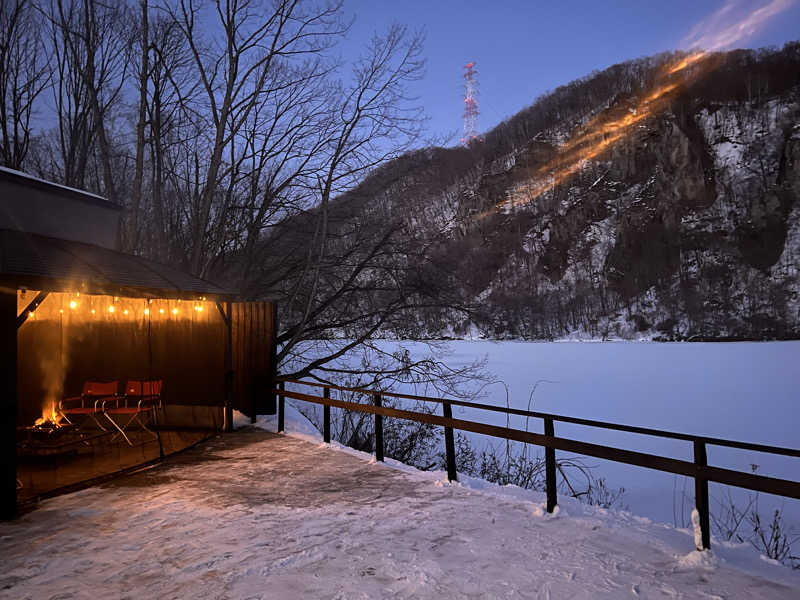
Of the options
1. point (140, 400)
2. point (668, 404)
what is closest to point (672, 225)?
point (668, 404)

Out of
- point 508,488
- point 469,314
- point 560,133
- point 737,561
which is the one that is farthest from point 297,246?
point 560,133

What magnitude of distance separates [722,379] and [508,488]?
21.1 metres

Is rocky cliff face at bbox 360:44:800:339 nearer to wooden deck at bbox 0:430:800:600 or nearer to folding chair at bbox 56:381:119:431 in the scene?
folding chair at bbox 56:381:119:431

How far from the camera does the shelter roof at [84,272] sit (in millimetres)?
4688

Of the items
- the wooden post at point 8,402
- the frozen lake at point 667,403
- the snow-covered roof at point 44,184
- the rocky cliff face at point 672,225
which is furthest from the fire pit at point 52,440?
the rocky cliff face at point 672,225

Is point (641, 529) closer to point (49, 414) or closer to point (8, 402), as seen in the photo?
point (8, 402)

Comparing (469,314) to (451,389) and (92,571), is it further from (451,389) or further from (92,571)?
(92,571)

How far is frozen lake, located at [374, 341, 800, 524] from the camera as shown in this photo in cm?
1152

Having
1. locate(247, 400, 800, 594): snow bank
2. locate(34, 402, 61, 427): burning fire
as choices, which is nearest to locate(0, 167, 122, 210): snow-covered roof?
locate(34, 402, 61, 427): burning fire

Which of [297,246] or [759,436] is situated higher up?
[297,246]

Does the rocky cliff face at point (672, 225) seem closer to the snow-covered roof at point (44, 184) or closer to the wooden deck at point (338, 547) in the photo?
the snow-covered roof at point (44, 184)

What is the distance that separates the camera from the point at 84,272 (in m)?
5.48

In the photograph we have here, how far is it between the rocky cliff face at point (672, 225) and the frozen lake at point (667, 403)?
17.7 meters

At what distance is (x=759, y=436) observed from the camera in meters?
13.4
